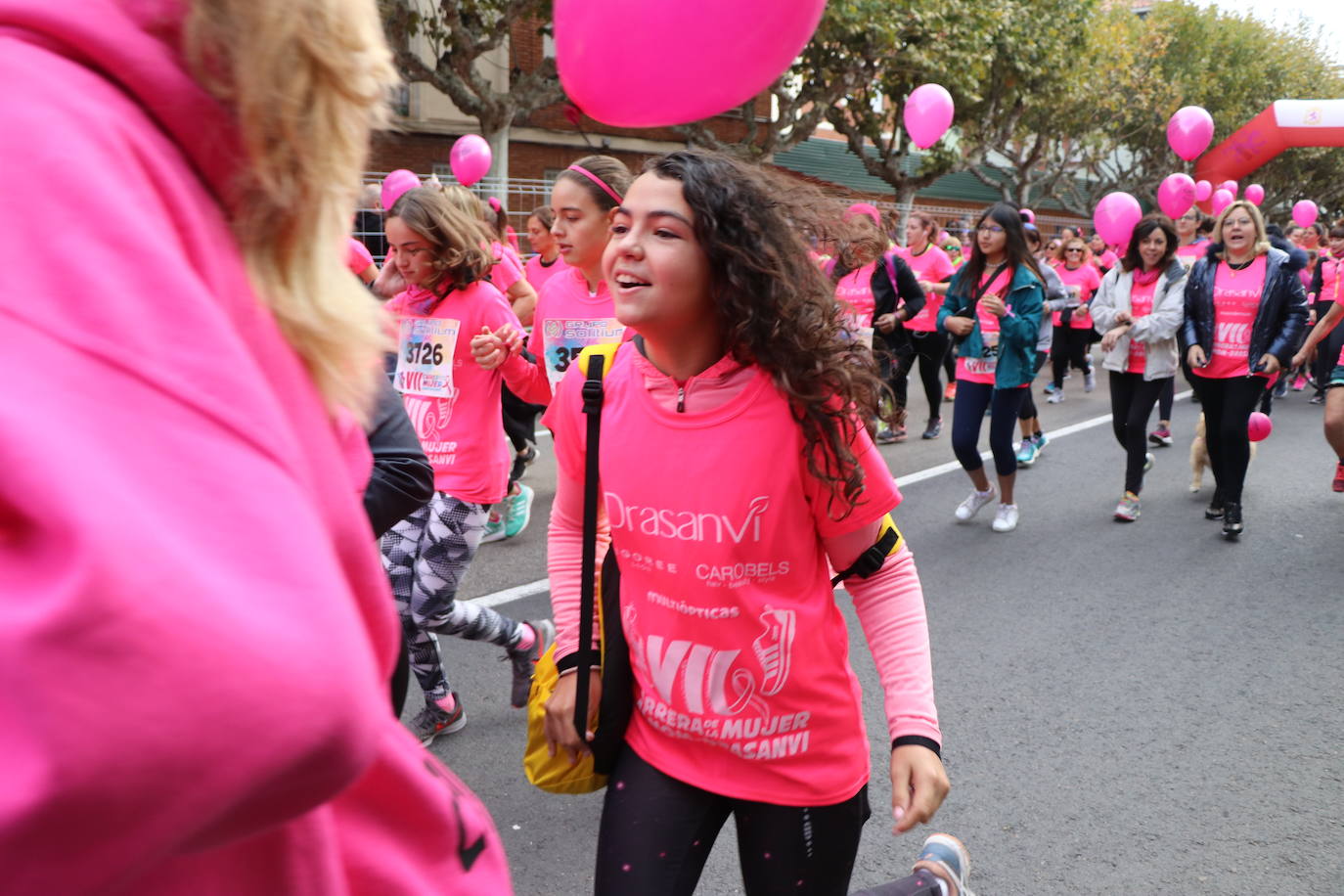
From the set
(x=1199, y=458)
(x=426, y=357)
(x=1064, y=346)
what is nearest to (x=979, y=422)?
(x=1199, y=458)

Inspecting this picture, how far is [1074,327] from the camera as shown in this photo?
1272cm

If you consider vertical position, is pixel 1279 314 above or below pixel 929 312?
above

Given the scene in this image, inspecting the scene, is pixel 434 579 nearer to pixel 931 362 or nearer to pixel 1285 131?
pixel 931 362

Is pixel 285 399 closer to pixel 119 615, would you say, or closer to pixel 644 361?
pixel 119 615

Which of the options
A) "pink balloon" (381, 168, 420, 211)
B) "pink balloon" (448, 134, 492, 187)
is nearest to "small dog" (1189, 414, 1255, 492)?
"pink balloon" (381, 168, 420, 211)

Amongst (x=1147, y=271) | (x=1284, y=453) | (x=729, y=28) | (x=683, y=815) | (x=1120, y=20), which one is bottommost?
(x=1284, y=453)

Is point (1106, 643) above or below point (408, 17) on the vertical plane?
below

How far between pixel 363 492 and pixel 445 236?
317 centimetres

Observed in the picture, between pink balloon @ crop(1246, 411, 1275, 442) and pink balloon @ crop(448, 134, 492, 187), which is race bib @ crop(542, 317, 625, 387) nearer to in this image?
pink balloon @ crop(1246, 411, 1275, 442)

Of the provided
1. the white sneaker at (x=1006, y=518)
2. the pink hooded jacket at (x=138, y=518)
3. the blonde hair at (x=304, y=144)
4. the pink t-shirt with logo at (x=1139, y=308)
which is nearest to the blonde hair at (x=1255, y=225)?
the pink t-shirt with logo at (x=1139, y=308)

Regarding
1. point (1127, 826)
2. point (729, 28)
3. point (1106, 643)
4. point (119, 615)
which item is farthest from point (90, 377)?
point (1106, 643)

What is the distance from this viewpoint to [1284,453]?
958 centimetres

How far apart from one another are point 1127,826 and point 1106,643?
1.68 metres

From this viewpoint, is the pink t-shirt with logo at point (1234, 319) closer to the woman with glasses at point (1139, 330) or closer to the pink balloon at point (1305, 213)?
the woman with glasses at point (1139, 330)
